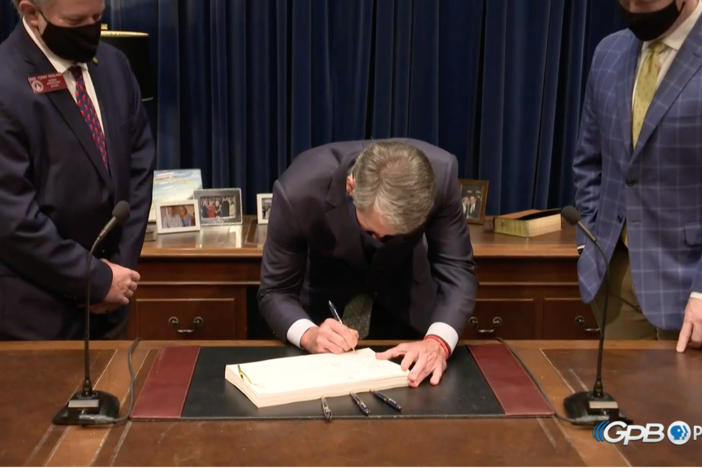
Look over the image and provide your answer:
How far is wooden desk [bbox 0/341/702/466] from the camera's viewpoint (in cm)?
137

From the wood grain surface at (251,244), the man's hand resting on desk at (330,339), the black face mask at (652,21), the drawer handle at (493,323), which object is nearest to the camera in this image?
the man's hand resting on desk at (330,339)

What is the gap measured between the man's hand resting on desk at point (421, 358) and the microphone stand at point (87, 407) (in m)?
0.58

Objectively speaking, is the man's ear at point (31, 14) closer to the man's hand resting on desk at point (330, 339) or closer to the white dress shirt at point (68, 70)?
the white dress shirt at point (68, 70)

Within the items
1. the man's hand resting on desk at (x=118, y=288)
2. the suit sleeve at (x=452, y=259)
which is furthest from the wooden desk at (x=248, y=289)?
the suit sleeve at (x=452, y=259)

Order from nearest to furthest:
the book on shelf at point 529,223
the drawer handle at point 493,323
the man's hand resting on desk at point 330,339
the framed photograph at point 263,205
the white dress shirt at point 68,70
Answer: the man's hand resting on desk at point 330,339 → the white dress shirt at point 68,70 → the drawer handle at point 493,323 → the book on shelf at point 529,223 → the framed photograph at point 263,205

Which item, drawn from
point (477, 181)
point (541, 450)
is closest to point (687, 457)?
point (541, 450)

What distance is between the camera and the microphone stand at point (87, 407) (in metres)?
1.49

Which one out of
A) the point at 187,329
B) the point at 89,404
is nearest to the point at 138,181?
the point at 187,329

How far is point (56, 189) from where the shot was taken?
6.65 ft

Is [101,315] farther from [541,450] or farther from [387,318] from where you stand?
[541,450]

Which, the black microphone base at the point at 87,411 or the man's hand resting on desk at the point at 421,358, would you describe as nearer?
the black microphone base at the point at 87,411

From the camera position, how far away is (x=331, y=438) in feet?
4.72

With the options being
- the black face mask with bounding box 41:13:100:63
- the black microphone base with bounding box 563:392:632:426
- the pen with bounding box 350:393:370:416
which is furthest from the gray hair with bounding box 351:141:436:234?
the black face mask with bounding box 41:13:100:63

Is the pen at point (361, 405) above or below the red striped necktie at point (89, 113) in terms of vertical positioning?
below
